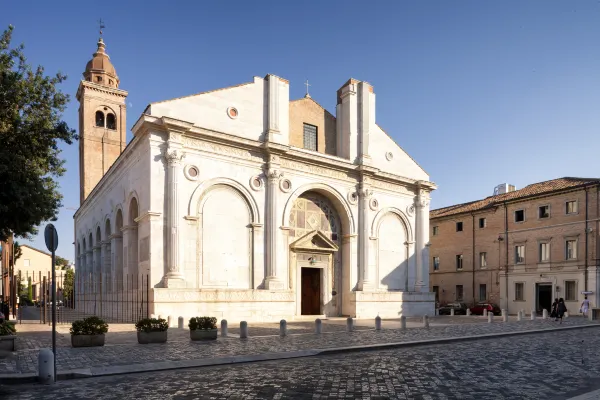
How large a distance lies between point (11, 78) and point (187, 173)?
9428 millimetres

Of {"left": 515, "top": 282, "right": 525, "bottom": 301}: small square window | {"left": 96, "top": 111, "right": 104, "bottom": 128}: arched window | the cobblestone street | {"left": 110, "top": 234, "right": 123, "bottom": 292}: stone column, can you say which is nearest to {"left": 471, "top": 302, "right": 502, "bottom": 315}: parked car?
{"left": 515, "top": 282, "right": 525, "bottom": 301}: small square window

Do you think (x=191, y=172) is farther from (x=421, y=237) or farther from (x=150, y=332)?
(x=421, y=237)

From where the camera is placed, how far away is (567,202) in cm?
3559

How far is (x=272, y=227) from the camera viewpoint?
2462 centimetres

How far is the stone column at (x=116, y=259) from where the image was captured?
26328 mm

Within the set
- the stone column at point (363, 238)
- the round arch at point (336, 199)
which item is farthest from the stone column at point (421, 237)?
the round arch at point (336, 199)

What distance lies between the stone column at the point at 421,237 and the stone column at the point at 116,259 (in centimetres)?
1921

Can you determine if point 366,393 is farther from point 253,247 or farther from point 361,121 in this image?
point 361,121

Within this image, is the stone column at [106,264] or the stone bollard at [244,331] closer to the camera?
the stone bollard at [244,331]

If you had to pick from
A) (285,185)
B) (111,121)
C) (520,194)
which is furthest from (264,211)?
(111,121)

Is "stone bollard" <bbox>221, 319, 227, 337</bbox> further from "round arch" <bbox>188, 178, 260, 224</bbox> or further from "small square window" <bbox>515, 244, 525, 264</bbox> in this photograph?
"small square window" <bbox>515, 244, 525, 264</bbox>

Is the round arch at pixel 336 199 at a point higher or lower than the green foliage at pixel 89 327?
higher

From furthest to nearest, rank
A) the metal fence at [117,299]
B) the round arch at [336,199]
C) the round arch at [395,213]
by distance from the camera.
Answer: the round arch at [395,213]
the round arch at [336,199]
the metal fence at [117,299]

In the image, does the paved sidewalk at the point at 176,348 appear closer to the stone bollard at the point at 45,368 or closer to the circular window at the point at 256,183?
the stone bollard at the point at 45,368
